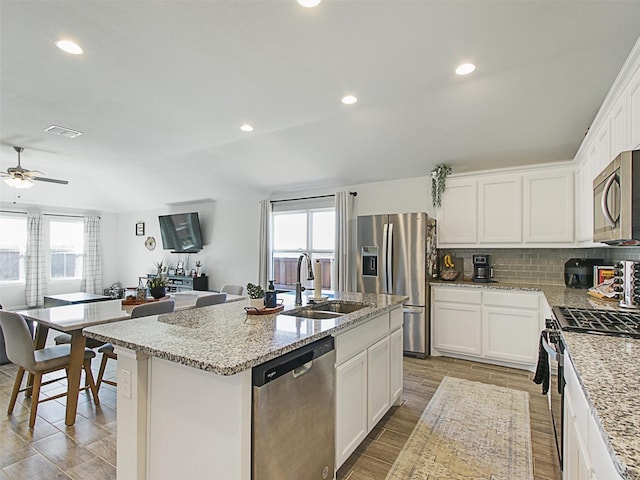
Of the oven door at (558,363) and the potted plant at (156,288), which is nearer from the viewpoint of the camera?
the oven door at (558,363)

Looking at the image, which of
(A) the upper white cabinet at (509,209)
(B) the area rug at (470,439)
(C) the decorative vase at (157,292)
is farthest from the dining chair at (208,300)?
(A) the upper white cabinet at (509,209)

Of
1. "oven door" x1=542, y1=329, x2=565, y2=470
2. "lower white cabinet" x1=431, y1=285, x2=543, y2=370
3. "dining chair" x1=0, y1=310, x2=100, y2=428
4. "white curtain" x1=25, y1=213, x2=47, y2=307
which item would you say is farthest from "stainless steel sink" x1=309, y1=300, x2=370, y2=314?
"white curtain" x1=25, y1=213, x2=47, y2=307

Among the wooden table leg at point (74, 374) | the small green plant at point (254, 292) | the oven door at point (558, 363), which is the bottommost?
the wooden table leg at point (74, 374)

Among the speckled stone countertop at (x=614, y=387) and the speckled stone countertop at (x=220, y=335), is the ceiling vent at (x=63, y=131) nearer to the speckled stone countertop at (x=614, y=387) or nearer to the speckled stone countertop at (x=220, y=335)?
the speckled stone countertop at (x=220, y=335)

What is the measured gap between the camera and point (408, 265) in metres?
4.27

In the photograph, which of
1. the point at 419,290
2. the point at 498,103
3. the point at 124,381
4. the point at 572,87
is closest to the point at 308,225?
the point at 419,290

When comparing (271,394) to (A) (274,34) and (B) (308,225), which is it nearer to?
(A) (274,34)

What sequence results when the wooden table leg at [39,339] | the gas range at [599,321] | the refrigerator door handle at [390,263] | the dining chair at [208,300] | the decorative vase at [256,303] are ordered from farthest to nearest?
the refrigerator door handle at [390,263], the dining chair at [208,300], the wooden table leg at [39,339], the decorative vase at [256,303], the gas range at [599,321]

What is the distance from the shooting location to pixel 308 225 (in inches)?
234

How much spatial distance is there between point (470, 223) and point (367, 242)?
4.43 ft

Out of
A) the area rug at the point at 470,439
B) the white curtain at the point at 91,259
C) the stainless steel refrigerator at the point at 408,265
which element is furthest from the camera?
the white curtain at the point at 91,259

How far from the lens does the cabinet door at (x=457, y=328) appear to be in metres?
4.04

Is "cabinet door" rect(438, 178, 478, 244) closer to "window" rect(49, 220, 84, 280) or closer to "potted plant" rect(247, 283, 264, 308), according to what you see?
"potted plant" rect(247, 283, 264, 308)

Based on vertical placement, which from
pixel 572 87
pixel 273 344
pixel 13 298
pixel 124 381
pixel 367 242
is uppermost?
pixel 572 87
